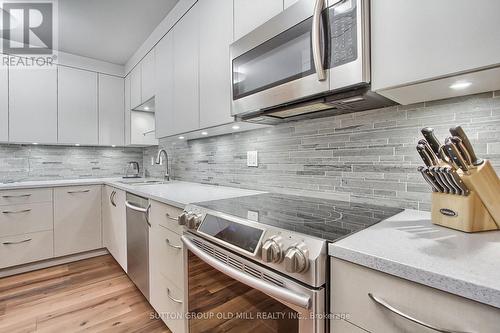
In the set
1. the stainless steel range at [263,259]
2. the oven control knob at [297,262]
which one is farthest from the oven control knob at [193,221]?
the oven control knob at [297,262]

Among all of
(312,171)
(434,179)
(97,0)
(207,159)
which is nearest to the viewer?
(434,179)

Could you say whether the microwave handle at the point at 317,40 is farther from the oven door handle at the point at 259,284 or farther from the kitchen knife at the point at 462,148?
the oven door handle at the point at 259,284

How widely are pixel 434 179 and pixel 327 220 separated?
1.19ft

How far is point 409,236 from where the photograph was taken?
0.69 meters

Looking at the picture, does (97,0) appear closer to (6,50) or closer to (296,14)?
(6,50)

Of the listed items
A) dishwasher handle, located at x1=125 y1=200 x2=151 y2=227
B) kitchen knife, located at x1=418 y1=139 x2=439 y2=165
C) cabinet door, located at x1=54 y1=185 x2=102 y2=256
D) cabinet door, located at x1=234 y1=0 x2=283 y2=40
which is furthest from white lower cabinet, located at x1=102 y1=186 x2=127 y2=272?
kitchen knife, located at x1=418 y1=139 x2=439 y2=165

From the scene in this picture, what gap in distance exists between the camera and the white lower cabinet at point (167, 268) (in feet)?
4.26

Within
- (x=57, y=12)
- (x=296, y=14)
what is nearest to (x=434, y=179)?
(x=296, y=14)

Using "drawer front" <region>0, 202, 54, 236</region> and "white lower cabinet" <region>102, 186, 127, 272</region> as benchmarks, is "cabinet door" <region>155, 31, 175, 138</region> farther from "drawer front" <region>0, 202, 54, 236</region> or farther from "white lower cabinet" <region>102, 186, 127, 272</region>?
"drawer front" <region>0, 202, 54, 236</region>

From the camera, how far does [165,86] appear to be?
2.20 meters

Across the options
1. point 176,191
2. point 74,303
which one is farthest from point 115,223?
point 176,191

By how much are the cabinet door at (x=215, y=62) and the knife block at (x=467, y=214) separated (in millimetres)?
1090

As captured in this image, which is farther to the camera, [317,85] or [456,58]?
[317,85]

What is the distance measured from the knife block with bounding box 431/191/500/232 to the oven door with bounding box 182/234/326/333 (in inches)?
18.3
